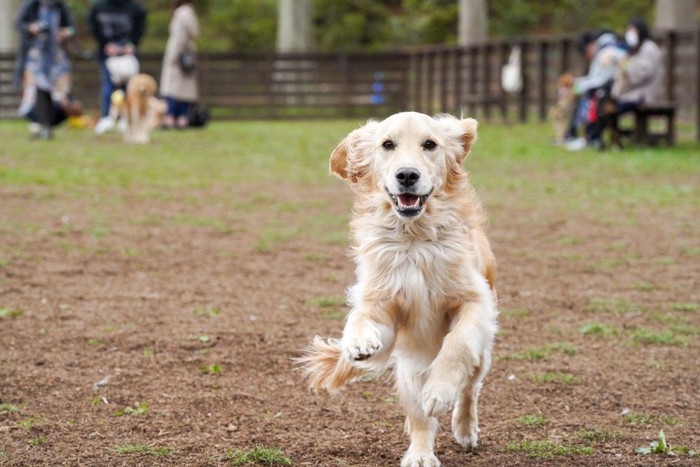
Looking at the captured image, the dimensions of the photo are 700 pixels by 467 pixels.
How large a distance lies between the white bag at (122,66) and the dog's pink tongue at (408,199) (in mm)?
16137

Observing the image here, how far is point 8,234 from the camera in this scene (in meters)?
9.72

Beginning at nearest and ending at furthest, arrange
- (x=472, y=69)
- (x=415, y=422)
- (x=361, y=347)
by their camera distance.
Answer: (x=361, y=347) < (x=415, y=422) < (x=472, y=69)

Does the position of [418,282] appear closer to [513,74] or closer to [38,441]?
[38,441]

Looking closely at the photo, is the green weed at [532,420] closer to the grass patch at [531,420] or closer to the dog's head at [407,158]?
the grass patch at [531,420]

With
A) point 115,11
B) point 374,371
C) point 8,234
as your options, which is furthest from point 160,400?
point 115,11

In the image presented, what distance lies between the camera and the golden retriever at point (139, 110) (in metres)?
18.5

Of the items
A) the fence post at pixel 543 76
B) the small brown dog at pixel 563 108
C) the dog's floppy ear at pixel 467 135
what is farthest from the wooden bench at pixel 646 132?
the dog's floppy ear at pixel 467 135

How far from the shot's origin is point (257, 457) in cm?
422

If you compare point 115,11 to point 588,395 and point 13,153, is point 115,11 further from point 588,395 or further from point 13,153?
point 588,395

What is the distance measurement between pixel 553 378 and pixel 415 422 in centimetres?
140

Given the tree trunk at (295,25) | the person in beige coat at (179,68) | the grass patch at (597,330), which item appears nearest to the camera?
the grass patch at (597,330)

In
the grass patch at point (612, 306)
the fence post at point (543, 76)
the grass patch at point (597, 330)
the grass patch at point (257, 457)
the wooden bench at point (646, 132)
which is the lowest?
the grass patch at point (612, 306)

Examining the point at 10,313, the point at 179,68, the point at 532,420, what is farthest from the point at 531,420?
the point at 179,68

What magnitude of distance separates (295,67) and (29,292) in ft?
75.7
